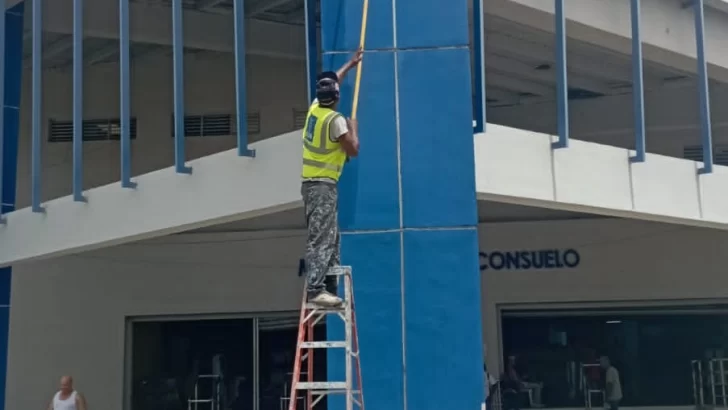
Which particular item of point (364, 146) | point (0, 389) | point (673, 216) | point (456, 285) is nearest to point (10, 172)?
point (0, 389)

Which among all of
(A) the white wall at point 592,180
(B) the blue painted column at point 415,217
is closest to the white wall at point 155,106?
(A) the white wall at point 592,180

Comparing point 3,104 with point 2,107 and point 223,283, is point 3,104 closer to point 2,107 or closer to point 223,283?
point 2,107

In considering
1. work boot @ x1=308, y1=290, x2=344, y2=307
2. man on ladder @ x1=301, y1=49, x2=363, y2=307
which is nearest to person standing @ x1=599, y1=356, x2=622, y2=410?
man on ladder @ x1=301, y1=49, x2=363, y2=307

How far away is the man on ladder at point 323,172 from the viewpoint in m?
6.54

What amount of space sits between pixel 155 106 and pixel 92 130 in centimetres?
139

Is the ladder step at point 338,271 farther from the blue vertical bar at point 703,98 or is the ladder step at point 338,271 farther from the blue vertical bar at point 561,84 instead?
the blue vertical bar at point 703,98

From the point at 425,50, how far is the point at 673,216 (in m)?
4.27

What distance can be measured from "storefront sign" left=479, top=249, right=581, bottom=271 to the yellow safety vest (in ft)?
33.9

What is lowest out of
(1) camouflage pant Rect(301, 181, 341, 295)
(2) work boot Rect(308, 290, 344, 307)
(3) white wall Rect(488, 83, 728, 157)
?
(2) work boot Rect(308, 290, 344, 307)

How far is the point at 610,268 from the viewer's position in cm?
1641

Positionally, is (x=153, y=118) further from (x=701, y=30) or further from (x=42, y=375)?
(x=701, y=30)

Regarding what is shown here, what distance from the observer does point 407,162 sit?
8336 millimetres

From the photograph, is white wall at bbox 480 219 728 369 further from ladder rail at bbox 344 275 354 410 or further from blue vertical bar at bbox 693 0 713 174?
ladder rail at bbox 344 275 354 410

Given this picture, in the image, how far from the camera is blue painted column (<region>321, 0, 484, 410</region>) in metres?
8.16
